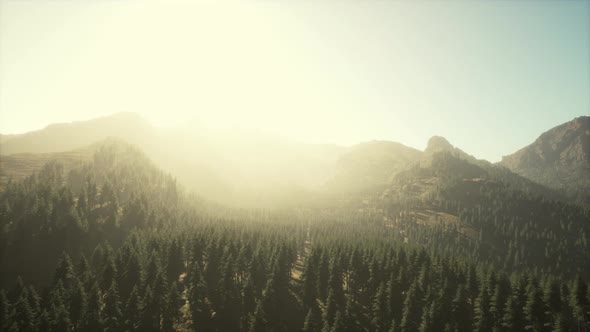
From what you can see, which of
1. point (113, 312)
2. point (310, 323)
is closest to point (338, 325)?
point (310, 323)

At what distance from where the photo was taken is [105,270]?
84.3 m

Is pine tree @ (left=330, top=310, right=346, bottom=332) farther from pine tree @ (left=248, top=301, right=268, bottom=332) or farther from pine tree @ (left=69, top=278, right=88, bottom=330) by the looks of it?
pine tree @ (left=69, top=278, right=88, bottom=330)

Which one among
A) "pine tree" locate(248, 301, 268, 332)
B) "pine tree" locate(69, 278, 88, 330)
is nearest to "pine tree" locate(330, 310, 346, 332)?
"pine tree" locate(248, 301, 268, 332)

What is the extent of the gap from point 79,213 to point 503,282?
170 metres

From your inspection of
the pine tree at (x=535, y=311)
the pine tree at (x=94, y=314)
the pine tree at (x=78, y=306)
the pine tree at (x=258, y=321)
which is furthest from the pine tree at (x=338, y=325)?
the pine tree at (x=78, y=306)

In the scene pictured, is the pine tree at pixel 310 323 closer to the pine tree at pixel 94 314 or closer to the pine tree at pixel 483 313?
the pine tree at pixel 483 313

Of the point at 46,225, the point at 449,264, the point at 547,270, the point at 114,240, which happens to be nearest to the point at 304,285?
the point at 449,264

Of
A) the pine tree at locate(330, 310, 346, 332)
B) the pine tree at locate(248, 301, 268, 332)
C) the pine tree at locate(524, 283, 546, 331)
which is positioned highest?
the pine tree at locate(524, 283, 546, 331)

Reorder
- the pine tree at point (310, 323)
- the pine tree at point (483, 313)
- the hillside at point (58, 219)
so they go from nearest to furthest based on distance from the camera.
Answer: the pine tree at point (483, 313) → the pine tree at point (310, 323) → the hillside at point (58, 219)

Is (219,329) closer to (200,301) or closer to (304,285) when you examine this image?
(200,301)

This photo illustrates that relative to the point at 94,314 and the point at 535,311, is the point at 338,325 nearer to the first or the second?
the point at 535,311

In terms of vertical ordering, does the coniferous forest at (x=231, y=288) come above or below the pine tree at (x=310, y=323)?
above

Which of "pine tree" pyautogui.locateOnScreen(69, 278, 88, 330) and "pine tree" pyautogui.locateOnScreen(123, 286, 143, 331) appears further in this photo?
"pine tree" pyautogui.locateOnScreen(123, 286, 143, 331)

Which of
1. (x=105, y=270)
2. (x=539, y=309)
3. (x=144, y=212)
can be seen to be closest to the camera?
(x=539, y=309)
